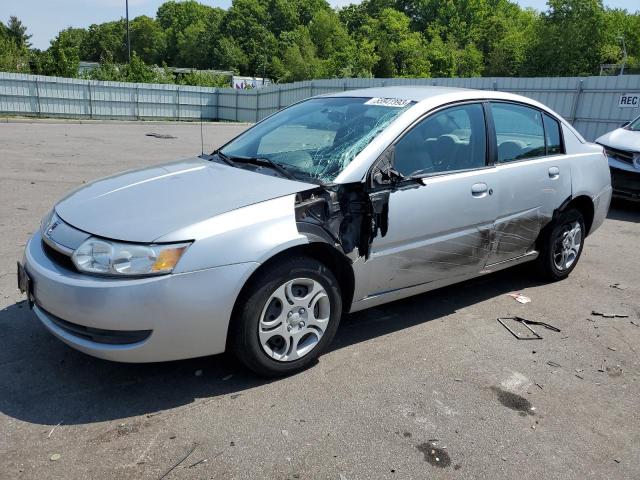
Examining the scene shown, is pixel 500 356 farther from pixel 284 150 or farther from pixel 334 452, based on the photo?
pixel 284 150

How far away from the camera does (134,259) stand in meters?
2.75

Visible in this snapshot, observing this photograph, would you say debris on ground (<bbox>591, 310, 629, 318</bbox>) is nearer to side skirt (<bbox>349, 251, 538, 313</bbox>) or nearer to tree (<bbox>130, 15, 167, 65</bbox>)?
side skirt (<bbox>349, 251, 538, 313</bbox>)

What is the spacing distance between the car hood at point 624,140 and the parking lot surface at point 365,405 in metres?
4.92

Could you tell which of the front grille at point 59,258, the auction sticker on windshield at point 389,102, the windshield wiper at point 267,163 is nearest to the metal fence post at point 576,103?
the auction sticker on windshield at point 389,102

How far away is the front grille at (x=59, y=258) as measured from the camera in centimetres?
291

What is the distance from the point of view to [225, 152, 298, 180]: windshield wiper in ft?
11.6

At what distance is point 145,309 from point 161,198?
76 cm

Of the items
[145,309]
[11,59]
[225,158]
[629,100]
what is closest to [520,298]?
[225,158]

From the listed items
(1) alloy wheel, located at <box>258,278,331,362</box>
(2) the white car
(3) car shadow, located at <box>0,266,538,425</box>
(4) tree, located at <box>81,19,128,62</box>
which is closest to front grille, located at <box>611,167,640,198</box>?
(2) the white car

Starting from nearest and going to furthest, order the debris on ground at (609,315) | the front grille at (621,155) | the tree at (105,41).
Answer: the debris on ground at (609,315) → the front grille at (621,155) → the tree at (105,41)

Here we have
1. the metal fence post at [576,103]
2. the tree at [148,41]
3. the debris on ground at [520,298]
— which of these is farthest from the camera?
the tree at [148,41]

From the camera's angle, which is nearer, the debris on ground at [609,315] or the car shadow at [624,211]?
the debris on ground at [609,315]

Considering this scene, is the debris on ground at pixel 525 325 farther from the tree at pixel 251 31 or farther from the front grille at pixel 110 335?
the tree at pixel 251 31

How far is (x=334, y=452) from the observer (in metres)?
2.63
